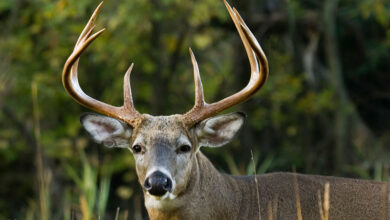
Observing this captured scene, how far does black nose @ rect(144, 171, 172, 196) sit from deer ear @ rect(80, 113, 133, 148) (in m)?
0.84

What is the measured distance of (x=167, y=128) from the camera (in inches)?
236

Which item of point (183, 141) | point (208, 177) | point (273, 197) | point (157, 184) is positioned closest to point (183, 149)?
point (183, 141)

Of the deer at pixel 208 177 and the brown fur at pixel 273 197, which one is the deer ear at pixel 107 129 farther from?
the brown fur at pixel 273 197

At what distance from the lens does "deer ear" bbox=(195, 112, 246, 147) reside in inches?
245

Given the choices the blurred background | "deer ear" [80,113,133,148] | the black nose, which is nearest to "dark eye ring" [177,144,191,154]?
the black nose

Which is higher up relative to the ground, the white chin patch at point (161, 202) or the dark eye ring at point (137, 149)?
the dark eye ring at point (137, 149)

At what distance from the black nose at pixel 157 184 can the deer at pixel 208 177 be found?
1cm

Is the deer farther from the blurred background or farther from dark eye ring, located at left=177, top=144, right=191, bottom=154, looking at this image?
the blurred background

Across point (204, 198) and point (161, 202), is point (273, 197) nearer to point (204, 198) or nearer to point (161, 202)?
point (204, 198)

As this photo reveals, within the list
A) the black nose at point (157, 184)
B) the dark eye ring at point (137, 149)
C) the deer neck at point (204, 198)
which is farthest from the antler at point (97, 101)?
the black nose at point (157, 184)

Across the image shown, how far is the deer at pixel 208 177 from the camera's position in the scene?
5797 millimetres

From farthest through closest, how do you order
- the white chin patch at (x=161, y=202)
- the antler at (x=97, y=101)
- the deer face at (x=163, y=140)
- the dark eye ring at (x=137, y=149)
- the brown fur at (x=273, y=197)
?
the antler at (x=97, y=101), the dark eye ring at (x=137, y=149), the brown fur at (x=273, y=197), the white chin patch at (x=161, y=202), the deer face at (x=163, y=140)

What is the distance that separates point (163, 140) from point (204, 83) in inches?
317

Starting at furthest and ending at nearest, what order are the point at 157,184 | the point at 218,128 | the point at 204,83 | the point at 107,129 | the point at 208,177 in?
the point at 204,83 < the point at 107,129 < the point at 218,128 < the point at 208,177 < the point at 157,184
